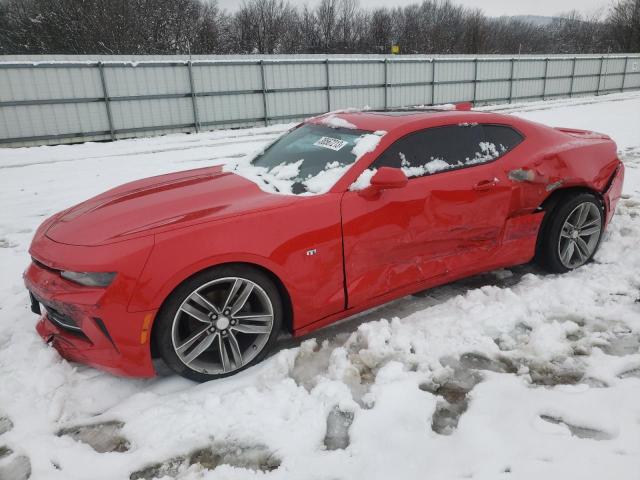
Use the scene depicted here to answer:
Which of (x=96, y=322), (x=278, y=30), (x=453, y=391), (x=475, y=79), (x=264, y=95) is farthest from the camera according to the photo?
(x=278, y=30)

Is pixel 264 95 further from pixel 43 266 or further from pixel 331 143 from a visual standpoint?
pixel 43 266

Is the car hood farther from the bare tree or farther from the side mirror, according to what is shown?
the bare tree

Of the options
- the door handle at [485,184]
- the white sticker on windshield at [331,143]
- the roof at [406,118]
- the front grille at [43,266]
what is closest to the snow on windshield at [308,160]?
the white sticker on windshield at [331,143]

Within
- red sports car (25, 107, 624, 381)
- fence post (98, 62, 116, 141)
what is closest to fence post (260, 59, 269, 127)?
fence post (98, 62, 116, 141)

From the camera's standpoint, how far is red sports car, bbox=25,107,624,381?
8.32ft

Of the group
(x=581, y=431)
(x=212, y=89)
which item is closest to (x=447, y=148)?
(x=581, y=431)

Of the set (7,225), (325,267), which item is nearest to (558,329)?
(325,267)

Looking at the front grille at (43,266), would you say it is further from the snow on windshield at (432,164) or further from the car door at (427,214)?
the snow on windshield at (432,164)

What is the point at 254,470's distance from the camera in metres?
2.14

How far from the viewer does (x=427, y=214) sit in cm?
323

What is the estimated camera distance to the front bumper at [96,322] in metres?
2.44

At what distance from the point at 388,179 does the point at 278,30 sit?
4811cm

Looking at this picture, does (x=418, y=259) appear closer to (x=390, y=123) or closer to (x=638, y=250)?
(x=390, y=123)

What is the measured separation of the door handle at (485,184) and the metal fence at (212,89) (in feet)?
41.6
